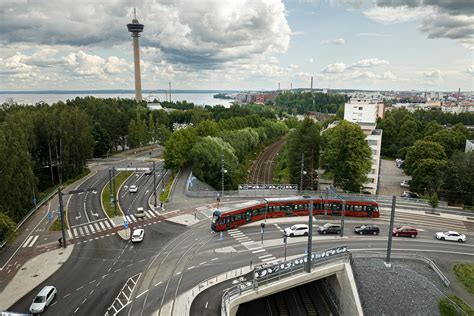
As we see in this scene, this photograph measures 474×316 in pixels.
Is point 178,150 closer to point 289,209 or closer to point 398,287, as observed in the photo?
point 289,209

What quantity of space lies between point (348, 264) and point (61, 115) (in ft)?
170

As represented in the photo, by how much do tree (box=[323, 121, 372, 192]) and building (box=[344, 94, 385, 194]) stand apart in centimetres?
321

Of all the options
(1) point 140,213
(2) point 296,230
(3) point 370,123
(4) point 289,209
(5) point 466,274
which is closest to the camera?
(5) point 466,274

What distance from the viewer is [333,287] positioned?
29438 millimetres

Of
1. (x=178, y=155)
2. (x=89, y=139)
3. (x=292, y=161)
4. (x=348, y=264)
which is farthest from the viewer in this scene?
(x=89, y=139)

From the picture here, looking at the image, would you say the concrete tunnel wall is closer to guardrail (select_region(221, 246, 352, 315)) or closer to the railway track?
guardrail (select_region(221, 246, 352, 315))

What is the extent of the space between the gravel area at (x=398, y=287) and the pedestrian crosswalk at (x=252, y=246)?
7755 millimetres

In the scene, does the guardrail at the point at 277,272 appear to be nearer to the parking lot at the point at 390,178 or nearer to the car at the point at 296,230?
the car at the point at 296,230

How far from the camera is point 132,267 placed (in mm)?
→ 28984

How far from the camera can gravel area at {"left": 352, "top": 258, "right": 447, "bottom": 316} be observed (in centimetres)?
2375

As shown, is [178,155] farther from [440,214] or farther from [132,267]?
[440,214]

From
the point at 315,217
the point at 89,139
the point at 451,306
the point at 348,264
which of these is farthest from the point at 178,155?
the point at 451,306


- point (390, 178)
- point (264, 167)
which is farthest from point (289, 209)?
point (390, 178)

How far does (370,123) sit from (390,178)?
12791 millimetres
